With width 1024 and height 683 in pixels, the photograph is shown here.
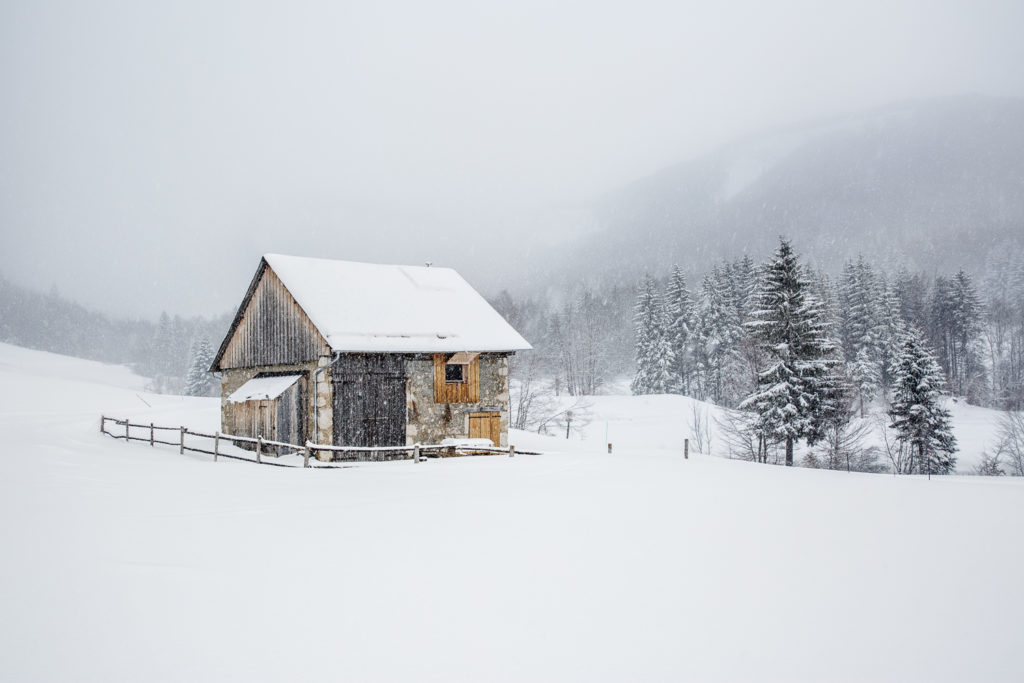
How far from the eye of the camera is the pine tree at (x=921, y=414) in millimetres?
29625

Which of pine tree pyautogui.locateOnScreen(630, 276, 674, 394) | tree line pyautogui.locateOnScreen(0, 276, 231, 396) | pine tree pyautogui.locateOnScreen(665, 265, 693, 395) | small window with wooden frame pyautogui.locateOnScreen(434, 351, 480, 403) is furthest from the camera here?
tree line pyautogui.locateOnScreen(0, 276, 231, 396)

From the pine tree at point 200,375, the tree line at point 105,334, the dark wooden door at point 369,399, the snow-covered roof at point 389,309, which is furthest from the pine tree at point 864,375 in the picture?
the tree line at point 105,334

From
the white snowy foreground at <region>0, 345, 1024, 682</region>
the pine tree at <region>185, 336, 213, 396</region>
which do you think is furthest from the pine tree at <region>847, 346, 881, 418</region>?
the pine tree at <region>185, 336, 213, 396</region>

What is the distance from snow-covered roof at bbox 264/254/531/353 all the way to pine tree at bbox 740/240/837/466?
13.4 m

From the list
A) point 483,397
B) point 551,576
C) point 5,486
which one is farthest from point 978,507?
point 5,486

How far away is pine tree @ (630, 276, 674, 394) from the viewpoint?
184 ft

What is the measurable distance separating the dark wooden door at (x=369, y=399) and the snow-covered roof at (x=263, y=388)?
2.24 m

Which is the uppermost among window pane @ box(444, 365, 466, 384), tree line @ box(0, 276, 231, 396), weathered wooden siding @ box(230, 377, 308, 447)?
tree line @ box(0, 276, 231, 396)

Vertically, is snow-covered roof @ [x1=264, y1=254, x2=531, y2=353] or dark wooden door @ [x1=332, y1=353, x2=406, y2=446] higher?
snow-covered roof @ [x1=264, y1=254, x2=531, y2=353]

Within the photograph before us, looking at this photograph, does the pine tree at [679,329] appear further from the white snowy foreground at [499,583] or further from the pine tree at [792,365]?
the white snowy foreground at [499,583]

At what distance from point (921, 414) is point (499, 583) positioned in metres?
30.9

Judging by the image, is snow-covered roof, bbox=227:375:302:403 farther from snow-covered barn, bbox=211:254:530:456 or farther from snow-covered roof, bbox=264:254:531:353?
snow-covered roof, bbox=264:254:531:353

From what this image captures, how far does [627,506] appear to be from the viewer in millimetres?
11469

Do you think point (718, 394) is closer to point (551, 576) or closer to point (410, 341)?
point (410, 341)
